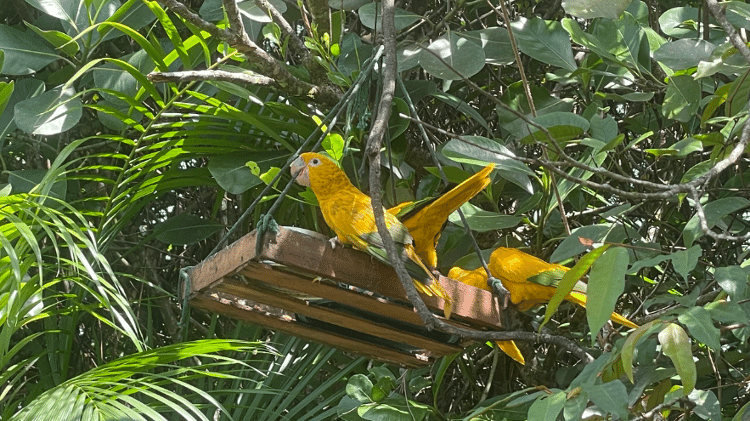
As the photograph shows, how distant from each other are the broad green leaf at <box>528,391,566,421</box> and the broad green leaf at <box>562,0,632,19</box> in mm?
628

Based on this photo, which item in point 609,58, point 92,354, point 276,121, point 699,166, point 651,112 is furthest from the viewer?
point 92,354

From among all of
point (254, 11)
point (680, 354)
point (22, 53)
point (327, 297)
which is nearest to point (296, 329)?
point (327, 297)

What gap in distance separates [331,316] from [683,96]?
0.81 m

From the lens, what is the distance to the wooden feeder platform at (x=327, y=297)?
134 centimetres

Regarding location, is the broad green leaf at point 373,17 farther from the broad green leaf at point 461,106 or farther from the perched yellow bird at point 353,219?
the perched yellow bird at point 353,219

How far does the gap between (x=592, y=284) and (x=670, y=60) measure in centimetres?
86

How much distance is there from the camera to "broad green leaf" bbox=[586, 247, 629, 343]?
978mm

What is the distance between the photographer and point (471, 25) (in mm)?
2506

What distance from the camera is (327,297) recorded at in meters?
1.48

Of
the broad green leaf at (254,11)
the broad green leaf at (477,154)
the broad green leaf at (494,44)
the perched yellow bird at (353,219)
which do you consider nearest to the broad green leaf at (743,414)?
the perched yellow bird at (353,219)

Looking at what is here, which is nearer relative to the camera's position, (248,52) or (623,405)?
(623,405)

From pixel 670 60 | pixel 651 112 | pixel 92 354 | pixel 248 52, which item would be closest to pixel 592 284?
pixel 670 60

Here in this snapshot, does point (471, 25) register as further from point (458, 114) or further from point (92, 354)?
point (92, 354)

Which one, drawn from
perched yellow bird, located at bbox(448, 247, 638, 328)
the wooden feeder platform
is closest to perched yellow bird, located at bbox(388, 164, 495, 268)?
the wooden feeder platform
